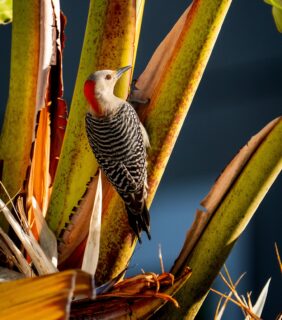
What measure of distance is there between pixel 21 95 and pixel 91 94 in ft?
0.36

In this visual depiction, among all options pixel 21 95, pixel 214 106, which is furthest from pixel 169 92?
pixel 214 106

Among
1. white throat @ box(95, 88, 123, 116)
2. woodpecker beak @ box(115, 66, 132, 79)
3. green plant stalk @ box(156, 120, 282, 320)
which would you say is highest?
woodpecker beak @ box(115, 66, 132, 79)

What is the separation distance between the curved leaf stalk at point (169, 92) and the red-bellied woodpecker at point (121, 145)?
1 cm

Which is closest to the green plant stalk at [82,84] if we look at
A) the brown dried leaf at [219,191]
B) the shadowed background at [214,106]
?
the brown dried leaf at [219,191]

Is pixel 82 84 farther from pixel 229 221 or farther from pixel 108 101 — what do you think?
pixel 229 221

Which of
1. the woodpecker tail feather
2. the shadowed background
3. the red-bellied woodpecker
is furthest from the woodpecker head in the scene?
the shadowed background

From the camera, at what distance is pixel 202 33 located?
0.49 meters

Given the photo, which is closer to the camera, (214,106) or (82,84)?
(82,84)

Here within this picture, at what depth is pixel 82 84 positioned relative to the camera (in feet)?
1.71

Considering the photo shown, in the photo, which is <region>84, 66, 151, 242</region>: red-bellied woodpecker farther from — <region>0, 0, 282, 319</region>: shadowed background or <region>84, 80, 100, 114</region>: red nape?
<region>0, 0, 282, 319</region>: shadowed background

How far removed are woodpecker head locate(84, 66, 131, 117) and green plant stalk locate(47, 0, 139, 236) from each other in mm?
20

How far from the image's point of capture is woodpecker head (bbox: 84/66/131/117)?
0.46m

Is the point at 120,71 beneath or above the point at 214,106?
above

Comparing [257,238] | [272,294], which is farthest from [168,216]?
[272,294]
